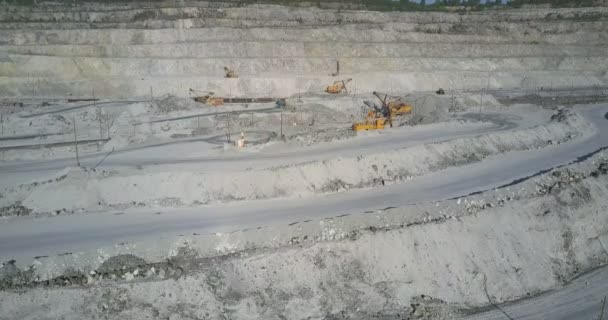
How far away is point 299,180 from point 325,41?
28.6 m

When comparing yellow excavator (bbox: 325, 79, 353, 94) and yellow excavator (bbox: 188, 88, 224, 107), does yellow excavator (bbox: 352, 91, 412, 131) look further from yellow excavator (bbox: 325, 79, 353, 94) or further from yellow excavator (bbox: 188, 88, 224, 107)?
yellow excavator (bbox: 188, 88, 224, 107)

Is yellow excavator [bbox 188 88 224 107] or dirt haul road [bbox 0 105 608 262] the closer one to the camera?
dirt haul road [bbox 0 105 608 262]

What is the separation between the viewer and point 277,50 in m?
45.2

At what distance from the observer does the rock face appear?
39406 millimetres

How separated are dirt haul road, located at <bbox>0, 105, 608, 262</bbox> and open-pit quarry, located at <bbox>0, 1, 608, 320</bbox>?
0.32 feet

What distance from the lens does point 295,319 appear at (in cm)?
1571

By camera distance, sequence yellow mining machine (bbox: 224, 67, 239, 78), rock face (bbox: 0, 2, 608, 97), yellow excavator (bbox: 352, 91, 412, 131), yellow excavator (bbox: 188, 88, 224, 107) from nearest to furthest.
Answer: yellow excavator (bbox: 352, 91, 412, 131)
yellow excavator (bbox: 188, 88, 224, 107)
rock face (bbox: 0, 2, 608, 97)
yellow mining machine (bbox: 224, 67, 239, 78)

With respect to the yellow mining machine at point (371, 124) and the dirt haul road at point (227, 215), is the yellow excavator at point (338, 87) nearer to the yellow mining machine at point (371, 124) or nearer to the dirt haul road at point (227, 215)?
the yellow mining machine at point (371, 124)

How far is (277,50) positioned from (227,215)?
1105 inches

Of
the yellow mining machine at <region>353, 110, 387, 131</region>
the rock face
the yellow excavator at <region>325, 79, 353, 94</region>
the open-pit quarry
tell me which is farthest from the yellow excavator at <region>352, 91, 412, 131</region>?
the rock face

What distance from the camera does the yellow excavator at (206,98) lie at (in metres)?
35.6

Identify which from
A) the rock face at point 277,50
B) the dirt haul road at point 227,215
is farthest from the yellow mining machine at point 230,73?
the dirt haul road at point 227,215

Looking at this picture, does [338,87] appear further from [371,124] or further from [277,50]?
[371,124]

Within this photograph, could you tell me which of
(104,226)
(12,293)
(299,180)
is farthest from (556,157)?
(12,293)
